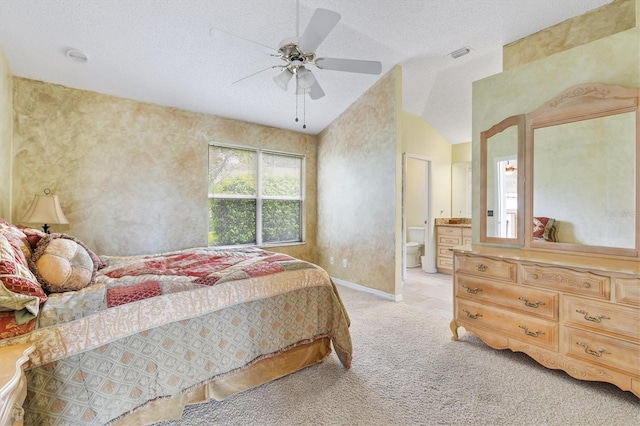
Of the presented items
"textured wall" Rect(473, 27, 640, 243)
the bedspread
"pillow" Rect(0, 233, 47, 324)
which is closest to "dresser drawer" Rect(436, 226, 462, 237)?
"textured wall" Rect(473, 27, 640, 243)

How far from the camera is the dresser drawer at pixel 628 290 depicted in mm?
1712

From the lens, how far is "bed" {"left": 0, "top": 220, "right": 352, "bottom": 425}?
1.31m

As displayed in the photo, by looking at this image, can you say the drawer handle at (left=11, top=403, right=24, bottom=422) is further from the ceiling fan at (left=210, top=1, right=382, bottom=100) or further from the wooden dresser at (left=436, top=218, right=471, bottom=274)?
the wooden dresser at (left=436, top=218, right=471, bottom=274)

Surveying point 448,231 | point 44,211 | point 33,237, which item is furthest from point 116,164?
point 448,231

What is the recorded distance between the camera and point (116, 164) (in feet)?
11.3

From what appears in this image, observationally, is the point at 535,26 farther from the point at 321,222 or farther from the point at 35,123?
the point at 35,123

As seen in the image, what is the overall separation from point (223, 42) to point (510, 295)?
324cm

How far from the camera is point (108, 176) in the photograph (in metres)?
3.41

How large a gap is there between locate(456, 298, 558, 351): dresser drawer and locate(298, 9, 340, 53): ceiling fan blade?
8.23 ft

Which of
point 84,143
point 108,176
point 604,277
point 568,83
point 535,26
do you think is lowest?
point 604,277

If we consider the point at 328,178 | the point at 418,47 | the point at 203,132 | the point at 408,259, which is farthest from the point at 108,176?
the point at 408,259

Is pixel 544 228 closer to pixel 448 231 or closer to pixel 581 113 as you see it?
pixel 581 113

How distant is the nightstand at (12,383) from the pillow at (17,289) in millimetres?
145

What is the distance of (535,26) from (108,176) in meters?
4.94
